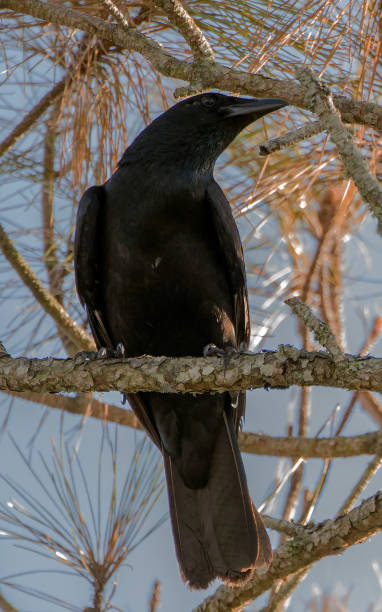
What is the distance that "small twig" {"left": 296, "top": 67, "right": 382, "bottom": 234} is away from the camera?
174 cm

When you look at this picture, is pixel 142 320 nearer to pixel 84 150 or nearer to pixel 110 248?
pixel 110 248

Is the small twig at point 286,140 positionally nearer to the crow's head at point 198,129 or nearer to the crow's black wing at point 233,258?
the crow's black wing at point 233,258

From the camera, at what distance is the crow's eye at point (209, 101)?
3.55m

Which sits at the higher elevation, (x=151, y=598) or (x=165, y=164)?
(x=165, y=164)

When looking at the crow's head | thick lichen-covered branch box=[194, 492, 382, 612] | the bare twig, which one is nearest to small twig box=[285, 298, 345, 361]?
thick lichen-covered branch box=[194, 492, 382, 612]

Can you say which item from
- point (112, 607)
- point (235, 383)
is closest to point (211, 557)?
point (112, 607)

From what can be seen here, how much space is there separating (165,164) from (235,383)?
1.37m

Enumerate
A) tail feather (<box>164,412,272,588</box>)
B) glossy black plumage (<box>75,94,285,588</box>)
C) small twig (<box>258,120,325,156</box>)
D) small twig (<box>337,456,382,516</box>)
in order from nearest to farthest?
small twig (<box>258,120,325,156</box>), small twig (<box>337,456,382,516</box>), tail feather (<box>164,412,272,588</box>), glossy black plumage (<box>75,94,285,588</box>)

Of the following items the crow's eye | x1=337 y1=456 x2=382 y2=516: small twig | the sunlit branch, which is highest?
the sunlit branch

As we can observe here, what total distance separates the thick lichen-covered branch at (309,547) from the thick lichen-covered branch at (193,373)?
53 centimetres

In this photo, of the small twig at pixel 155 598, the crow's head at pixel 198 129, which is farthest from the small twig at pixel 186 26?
the small twig at pixel 155 598

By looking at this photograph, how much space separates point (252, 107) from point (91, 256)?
878mm

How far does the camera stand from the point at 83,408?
3.74 m

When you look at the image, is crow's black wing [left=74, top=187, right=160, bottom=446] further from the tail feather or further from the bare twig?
the tail feather
